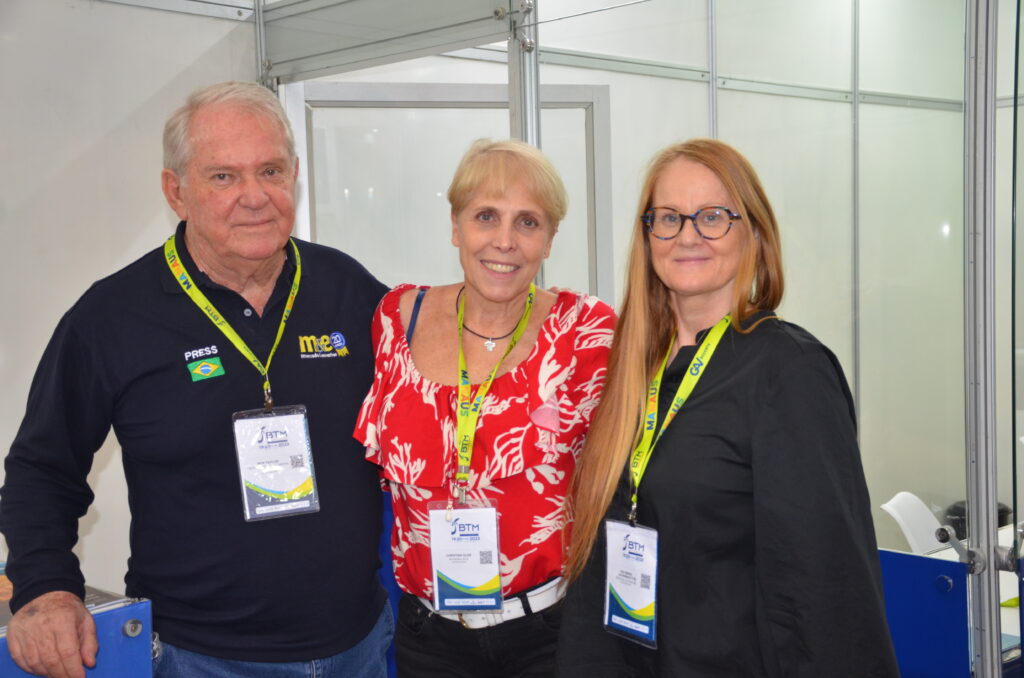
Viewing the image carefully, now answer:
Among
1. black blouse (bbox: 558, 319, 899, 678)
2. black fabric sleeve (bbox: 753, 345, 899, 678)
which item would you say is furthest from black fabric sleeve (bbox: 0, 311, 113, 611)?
black fabric sleeve (bbox: 753, 345, 899, 678)

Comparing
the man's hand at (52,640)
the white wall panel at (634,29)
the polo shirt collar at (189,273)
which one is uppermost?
the white wall panel at (634,29)

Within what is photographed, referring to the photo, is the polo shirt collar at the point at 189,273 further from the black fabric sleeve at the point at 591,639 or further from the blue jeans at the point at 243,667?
the black fabric sleeve at the point at 591,639

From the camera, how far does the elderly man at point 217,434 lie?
6.43ft

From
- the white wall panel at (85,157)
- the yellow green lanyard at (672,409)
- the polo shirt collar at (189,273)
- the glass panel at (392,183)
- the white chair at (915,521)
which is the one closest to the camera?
the yellow green lanyard at (672,409)

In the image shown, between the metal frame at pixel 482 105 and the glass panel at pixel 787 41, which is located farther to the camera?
the metal frame at pixel 482 105

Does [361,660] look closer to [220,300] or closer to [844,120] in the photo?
[220,300]

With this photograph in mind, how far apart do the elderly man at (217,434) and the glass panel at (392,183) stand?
252cm

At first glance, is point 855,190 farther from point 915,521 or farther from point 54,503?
point 54,503

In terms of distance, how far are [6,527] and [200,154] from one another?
0.86 meters

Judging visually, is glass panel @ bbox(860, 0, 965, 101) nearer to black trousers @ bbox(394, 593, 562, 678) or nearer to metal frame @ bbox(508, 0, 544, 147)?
metal frame @ bbox(508, 0, 544, 147)

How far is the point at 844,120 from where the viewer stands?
277 centimetres

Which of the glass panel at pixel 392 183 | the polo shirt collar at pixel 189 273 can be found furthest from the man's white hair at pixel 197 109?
the glass panel at pixel 392 183

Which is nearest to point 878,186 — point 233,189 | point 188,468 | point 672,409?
point 672,409

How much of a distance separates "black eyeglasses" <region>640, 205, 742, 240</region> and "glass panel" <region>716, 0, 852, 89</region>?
1.29m
